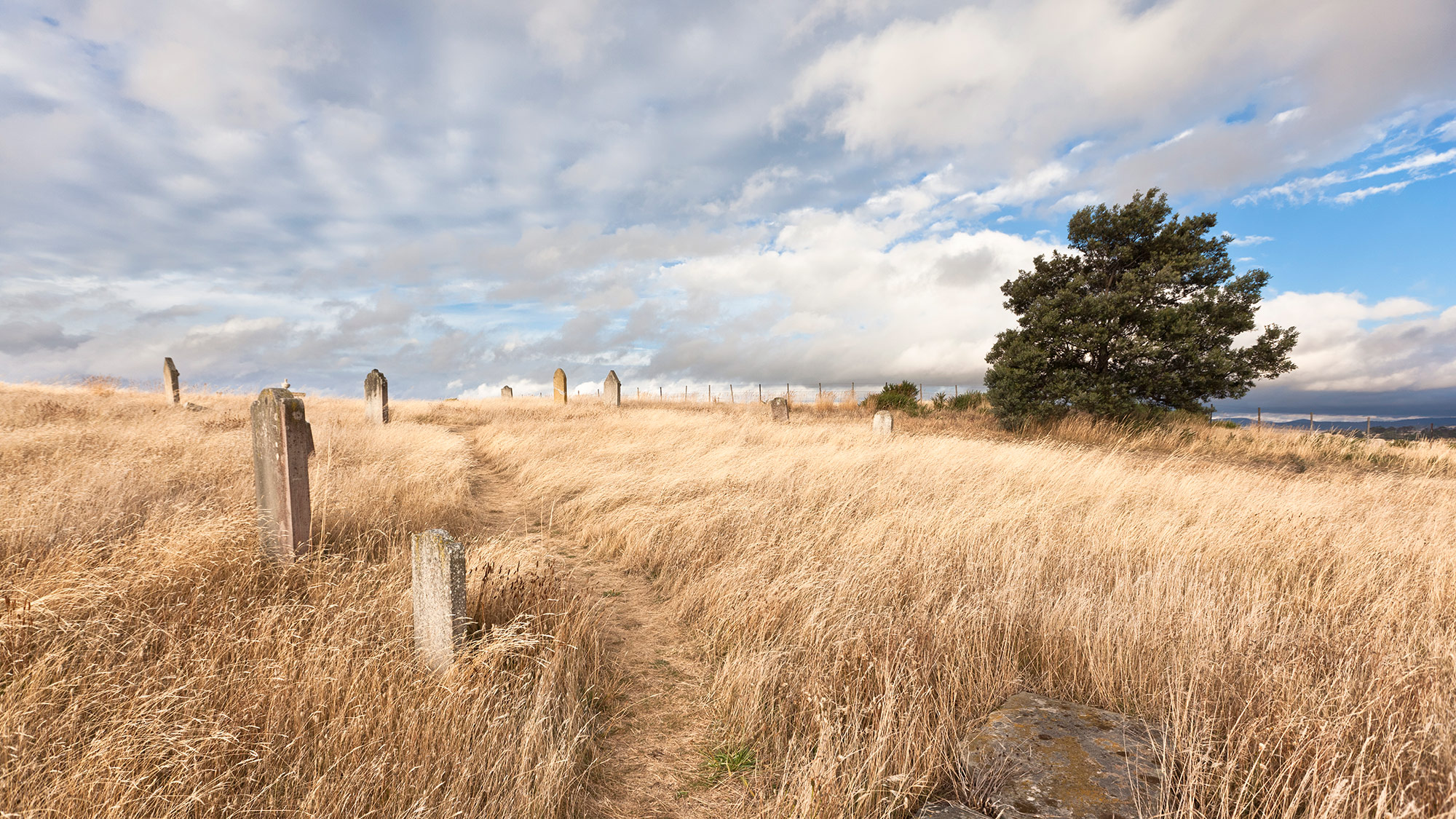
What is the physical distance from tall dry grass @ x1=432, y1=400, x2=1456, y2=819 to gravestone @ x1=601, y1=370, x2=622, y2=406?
596 inches

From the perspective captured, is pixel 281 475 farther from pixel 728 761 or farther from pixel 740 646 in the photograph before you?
pixel 728 761

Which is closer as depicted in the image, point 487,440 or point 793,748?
point 793,748

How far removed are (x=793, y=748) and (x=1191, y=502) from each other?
7.45 m

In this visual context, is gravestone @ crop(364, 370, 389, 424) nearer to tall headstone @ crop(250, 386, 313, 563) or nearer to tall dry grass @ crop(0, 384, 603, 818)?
tall dry grass @ crop(0, 384, 603, 818)

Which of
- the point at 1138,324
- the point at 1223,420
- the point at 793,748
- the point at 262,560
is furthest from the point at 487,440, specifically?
the point at 1223,420

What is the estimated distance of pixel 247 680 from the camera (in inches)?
103

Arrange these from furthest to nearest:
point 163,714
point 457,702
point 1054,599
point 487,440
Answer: point 487,440
point 1054,599
point 457,702
point 163,714

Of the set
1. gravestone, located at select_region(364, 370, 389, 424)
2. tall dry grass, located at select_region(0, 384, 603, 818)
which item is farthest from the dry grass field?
gravestone, located at select_region(364, 370, 389, 424)

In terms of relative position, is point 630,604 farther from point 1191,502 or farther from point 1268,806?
point 1191,502

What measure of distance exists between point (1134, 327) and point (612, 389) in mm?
19009

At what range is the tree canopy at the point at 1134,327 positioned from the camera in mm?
15062

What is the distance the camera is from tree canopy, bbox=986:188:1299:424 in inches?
593

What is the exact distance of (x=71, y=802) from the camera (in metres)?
1.89

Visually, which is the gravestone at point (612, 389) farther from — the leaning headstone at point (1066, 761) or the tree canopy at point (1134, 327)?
the leaning headstone at point (1066, 761)
